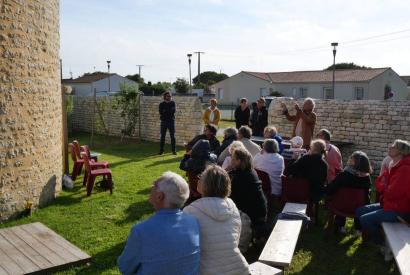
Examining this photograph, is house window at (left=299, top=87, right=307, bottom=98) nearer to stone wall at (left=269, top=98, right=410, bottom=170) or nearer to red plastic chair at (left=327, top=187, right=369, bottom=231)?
stone wall at (left=269, top=98, right=410, bottom=170)

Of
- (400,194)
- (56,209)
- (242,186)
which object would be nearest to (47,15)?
(56,209)

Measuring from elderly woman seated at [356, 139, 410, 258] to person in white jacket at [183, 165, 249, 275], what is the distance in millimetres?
2456

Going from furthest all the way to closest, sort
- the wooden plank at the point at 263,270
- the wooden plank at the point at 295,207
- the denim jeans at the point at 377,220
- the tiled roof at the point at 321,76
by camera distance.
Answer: the tiled roof at the point at 321,76 < the wooden plank at the point at 295,207 < the denim jeans at the point at 377,220 < the wooden plank at the point at 263,270

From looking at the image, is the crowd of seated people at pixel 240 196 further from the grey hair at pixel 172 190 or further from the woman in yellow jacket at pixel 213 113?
the woman in yellow jacket at pixel 213 113

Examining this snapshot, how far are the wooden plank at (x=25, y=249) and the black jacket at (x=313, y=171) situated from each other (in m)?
3.62

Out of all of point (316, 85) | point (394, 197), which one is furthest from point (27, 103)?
point (316, 85)

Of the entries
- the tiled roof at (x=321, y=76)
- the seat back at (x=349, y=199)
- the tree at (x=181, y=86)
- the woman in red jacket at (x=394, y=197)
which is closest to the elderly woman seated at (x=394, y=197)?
the woman in red jacket at (x=394, y=197)

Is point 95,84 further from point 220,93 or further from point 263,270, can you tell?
point 263,270

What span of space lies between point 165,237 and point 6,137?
4.35 metres

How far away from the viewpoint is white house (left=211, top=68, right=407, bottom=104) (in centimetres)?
3847

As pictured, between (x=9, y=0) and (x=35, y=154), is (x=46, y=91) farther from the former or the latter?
(x=9, y=0)

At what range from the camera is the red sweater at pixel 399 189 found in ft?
15.7

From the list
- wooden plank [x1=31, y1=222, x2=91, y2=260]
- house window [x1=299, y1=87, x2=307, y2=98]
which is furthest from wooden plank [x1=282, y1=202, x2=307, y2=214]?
house window [x1=299, y1=87, x2=307, y2=98]

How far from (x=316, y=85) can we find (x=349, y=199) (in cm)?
3710
